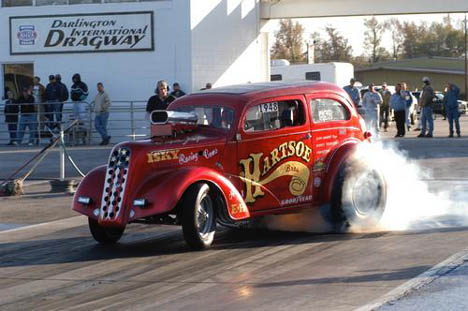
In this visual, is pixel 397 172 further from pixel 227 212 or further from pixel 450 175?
pixel 227 212

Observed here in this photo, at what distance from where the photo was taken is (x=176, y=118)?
10.5m

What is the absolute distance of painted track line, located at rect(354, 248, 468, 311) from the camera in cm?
709

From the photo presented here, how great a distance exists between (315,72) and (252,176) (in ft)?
104

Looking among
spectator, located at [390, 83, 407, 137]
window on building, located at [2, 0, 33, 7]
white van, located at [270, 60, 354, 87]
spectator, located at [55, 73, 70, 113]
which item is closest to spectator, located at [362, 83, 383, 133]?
spectator, located at [390, 83, 407, 137]

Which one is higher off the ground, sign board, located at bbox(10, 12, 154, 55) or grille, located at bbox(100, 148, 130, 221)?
sign board, located at bbox(10, 12, 154, 55)

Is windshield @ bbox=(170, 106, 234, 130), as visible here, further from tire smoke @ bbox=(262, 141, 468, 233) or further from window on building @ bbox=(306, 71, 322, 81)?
window on building @ bbox=(306, 71, 322, 81)

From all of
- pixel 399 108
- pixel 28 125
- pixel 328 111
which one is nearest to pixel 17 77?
pixel 28 125

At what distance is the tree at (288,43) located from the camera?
3410 inches

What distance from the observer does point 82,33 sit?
29828 mm

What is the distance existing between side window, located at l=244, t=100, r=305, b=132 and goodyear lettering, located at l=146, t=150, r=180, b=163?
1.02 meters

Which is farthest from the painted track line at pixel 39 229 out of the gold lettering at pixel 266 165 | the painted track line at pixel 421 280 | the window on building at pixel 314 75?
the window on building at pixel 314 75

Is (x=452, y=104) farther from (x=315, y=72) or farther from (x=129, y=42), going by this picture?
(x=315, y=72)

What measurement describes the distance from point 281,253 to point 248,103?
1.93 metres

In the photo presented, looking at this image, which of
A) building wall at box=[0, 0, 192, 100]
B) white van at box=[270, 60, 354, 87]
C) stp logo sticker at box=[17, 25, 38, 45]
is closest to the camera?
building wall at box=[0, 0, 192, 100]
